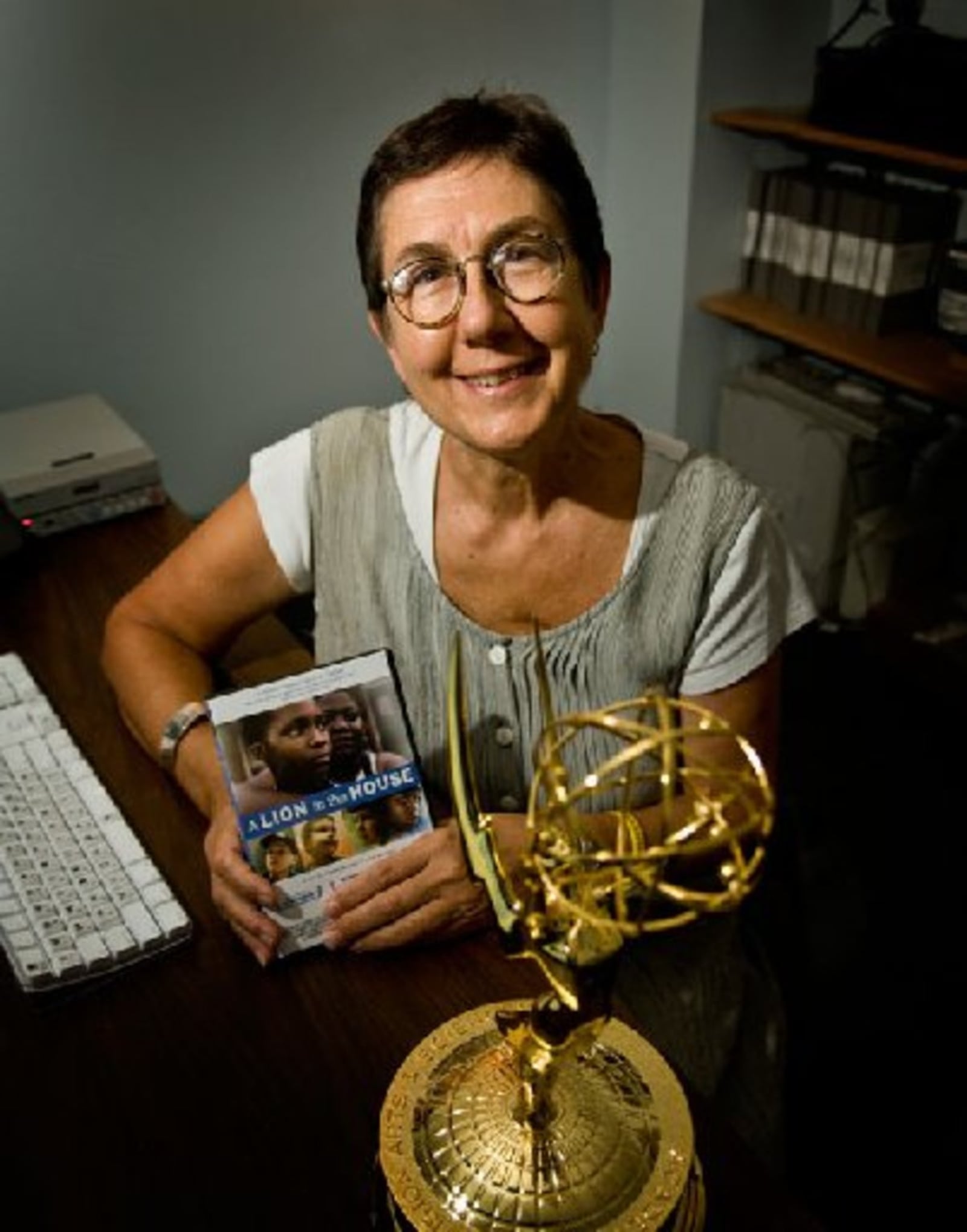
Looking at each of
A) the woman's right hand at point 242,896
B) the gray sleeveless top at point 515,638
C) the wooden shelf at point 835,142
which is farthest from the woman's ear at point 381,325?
the wooden shelf at point 835,142

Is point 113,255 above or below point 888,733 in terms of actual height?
above

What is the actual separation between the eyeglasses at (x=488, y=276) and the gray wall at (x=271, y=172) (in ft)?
5.39

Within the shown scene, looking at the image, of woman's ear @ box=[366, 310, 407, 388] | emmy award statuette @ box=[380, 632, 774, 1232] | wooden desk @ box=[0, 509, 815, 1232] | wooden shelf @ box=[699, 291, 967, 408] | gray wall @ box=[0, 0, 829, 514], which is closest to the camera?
emmy award statuette @ box=[380, 632, 774, 1232]

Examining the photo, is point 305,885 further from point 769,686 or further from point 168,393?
point 168,393

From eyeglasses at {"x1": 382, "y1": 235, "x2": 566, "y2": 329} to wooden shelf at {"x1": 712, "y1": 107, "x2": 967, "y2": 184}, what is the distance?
169 cm

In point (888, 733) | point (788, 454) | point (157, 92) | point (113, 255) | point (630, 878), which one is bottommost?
point (888, 733)

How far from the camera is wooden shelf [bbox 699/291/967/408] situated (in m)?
2.64

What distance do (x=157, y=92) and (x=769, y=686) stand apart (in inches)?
77.9

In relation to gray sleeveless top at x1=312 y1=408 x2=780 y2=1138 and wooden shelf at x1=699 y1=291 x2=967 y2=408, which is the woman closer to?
gray sleeveless top at x1=312 y1=408 x2=780 y2=1138

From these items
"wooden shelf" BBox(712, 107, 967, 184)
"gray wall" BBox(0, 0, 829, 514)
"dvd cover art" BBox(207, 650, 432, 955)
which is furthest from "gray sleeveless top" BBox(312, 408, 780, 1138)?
"wooden shelf" BBox(712, 107, 967, 184)

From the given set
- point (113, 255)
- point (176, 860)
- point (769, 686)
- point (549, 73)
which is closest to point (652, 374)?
point (549, 73)

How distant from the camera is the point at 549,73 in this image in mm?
2992

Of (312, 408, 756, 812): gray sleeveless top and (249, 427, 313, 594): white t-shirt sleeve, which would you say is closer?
(312, 408, 756, 812): gray sleeveless top

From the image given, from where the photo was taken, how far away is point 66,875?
3.66 ft
